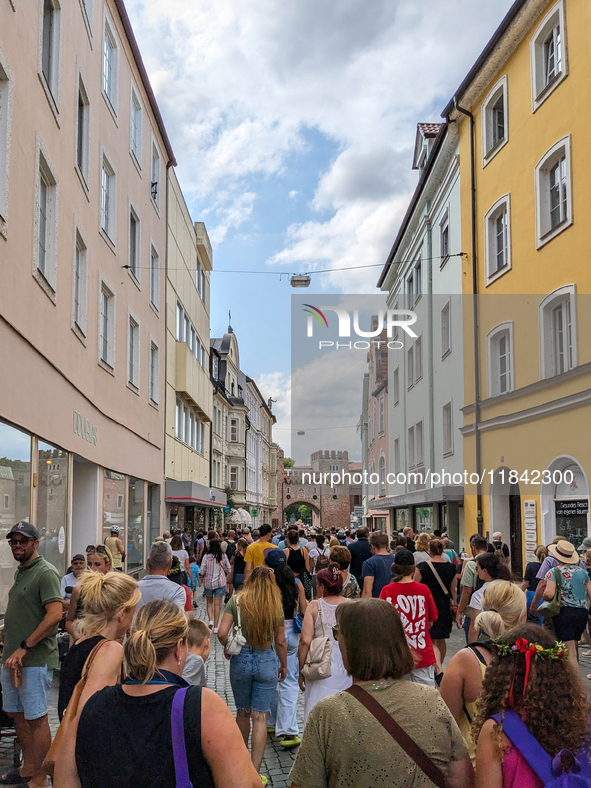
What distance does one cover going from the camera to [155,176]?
24.0 m

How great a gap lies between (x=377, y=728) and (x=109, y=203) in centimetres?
1584

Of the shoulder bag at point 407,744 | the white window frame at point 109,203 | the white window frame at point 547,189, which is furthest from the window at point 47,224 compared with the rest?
the white window frame at point 547,189

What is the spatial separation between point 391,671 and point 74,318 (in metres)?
11.5

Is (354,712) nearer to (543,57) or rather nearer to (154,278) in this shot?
(543,57)

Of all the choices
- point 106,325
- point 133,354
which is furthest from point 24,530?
point 133,354

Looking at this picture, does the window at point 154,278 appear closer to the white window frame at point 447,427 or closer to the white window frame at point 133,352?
the white window frame at point 133,352

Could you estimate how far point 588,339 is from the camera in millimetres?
14227

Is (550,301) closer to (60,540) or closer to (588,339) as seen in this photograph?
(588,339)

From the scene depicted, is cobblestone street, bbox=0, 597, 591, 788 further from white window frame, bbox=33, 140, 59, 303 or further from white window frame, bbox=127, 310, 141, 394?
white window frame, bbox=127, 310, 141, 394

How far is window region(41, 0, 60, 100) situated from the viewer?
11625mm

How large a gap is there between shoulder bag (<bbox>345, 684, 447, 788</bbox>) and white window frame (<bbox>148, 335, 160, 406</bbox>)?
2004 cm

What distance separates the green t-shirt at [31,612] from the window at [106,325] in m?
10.5

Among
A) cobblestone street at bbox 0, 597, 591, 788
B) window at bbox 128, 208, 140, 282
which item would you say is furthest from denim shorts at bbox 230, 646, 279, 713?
window at bbox 128, 208, 140, 282

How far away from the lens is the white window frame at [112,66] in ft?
54.0
